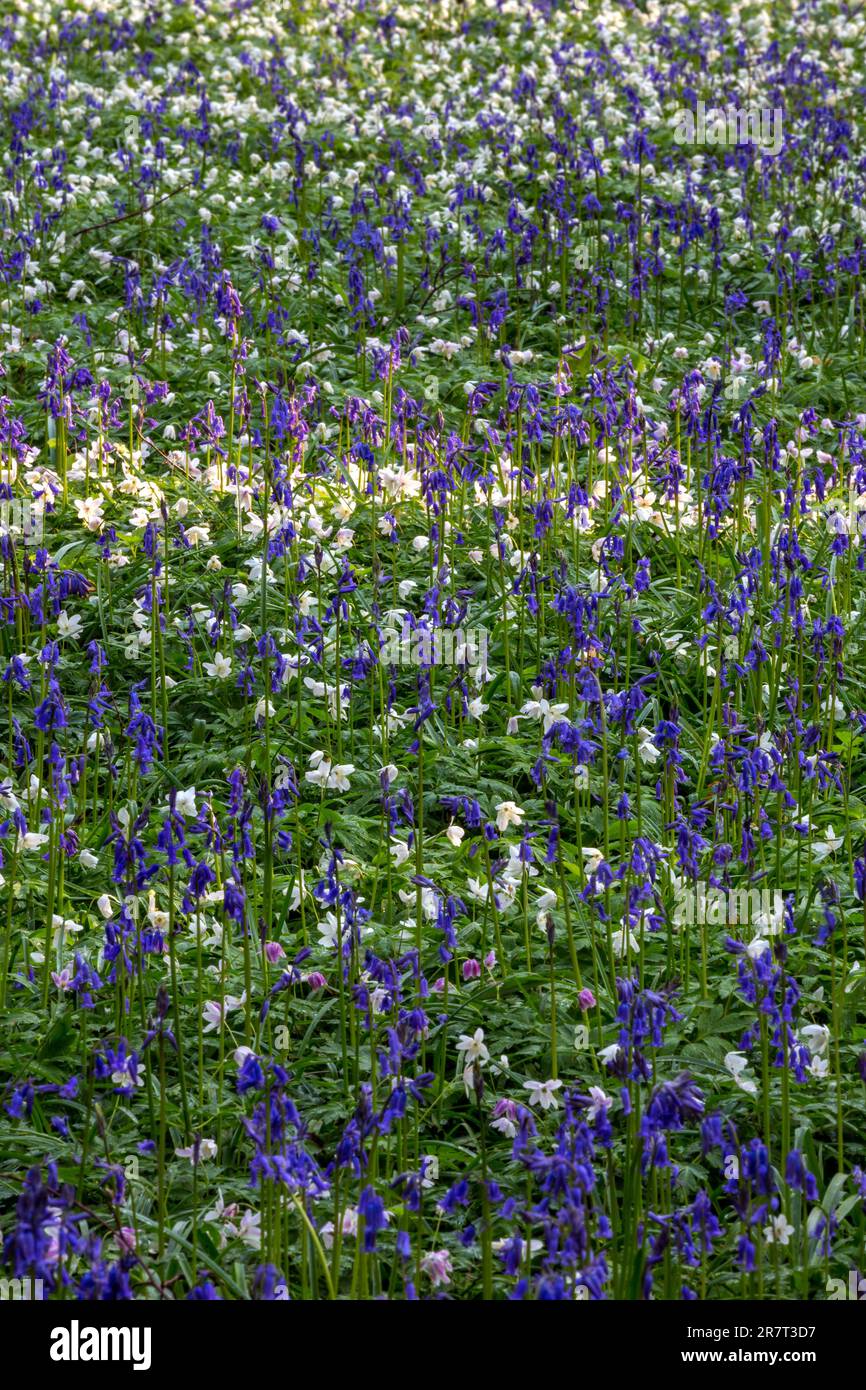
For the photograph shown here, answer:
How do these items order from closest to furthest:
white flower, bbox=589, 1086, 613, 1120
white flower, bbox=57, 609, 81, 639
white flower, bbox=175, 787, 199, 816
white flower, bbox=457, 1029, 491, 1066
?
1. white flower, bbox=589, 1086, 613, 1120
2. white flower, bbox=457, 1029, 491, 1066
3. white flower, bbox=175, 787, 199, 816
4. white flower, bbox=57, 609, 81, 639

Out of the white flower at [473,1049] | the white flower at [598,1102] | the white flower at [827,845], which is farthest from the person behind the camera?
the white flower at [827,845]

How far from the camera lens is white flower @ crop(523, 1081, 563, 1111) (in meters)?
3.48

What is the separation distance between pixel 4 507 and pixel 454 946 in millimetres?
3161

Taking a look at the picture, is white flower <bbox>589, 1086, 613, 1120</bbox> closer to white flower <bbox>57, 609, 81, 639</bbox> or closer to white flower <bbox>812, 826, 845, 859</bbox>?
white flower <bbox>812, 826, 845, 859</bbox>

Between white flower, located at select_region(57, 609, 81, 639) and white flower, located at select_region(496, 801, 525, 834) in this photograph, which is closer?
white flower, located at select_region(496, 801, 525, 834)

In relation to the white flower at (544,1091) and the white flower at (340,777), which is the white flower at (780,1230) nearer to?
the white flower at (544,1091)

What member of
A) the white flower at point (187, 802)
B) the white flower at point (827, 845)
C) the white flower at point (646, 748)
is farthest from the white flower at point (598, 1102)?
the white flower at point (646, 748)

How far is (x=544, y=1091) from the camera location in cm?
355

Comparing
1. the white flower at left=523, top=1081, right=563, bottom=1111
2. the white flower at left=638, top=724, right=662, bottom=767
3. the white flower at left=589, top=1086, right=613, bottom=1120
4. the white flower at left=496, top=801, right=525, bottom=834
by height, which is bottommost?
the white flower at left=523, top=1081, right=563, bottom=1111

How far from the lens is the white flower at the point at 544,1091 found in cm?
348

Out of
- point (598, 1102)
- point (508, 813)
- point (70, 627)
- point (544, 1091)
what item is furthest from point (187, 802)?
point (70, 627)

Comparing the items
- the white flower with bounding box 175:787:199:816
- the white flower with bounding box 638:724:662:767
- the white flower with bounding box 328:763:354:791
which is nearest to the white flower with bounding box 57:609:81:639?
the white flower with bounding box 328:763:354:791
